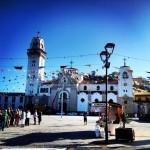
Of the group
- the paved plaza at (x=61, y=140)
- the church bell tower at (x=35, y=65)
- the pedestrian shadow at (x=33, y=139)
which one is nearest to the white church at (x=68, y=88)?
the church bell tower at (x=35, y=65)

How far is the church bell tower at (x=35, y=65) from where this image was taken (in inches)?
3661

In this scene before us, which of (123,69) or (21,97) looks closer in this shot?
(123,69)

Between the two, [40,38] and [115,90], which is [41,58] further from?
[115,90]

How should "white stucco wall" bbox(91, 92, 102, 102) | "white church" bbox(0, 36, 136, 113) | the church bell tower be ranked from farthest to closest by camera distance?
the church bell tower < "white stucco wall" bbox(91, 92, 102, 102) < "white church" bbox(0, 36, 136, 113)

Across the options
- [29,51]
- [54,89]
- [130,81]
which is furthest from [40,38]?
[130,81]

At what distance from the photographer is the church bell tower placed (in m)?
93.0

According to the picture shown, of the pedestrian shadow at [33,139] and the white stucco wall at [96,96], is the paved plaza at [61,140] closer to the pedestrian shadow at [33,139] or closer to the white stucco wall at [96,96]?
the pedestrian shadow at [33,139]

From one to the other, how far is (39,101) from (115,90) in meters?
23.2

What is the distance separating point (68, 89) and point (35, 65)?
13.1 m

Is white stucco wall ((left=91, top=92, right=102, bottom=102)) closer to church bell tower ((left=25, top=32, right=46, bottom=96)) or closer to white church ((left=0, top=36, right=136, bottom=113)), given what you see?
white church ((left=0, top=36, right=136, bottom=113))

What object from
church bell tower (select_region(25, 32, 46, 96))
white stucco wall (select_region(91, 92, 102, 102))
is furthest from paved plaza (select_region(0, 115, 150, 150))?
church bell tower (select_region(25, 32, 46, 96))

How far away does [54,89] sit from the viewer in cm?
9381

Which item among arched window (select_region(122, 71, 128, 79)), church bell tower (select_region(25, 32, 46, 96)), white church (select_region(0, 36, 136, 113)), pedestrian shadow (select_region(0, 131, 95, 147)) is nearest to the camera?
pedestrian shadow (select_region(0, 131, 95, 147))

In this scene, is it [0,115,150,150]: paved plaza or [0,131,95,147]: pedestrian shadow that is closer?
[0,115,150,150]: paved plaza
